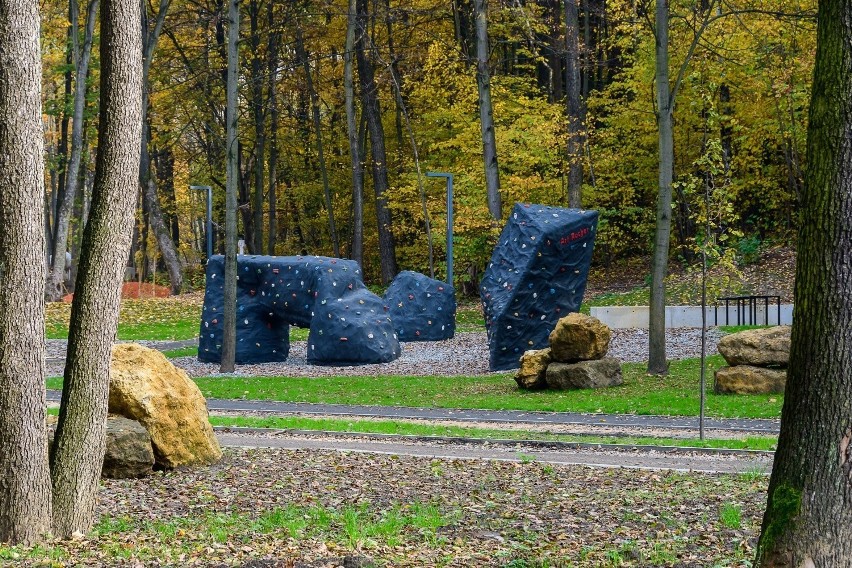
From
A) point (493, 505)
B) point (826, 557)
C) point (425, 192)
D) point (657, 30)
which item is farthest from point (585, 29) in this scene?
point (826, 557)

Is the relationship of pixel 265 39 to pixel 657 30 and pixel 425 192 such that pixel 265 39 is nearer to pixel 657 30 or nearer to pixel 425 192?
pixel 425 192

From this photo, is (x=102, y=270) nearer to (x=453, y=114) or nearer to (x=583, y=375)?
(x=583, y=375)

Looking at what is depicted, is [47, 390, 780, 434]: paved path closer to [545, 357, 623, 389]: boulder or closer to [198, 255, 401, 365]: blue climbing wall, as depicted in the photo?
[545, 357, 623, 389]: boulder

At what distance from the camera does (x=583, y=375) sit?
19125 mm

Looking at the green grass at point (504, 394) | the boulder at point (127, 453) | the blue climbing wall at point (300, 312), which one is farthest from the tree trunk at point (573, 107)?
the boulder at point (127, 453)

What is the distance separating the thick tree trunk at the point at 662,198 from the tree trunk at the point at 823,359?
13753 mm

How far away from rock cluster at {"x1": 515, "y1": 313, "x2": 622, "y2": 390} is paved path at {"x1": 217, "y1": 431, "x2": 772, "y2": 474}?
6195 mm

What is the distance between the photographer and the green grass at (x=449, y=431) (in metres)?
12.8

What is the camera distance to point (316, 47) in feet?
141

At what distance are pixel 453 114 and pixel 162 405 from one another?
94.3 ft

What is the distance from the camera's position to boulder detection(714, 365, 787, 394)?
684 inches

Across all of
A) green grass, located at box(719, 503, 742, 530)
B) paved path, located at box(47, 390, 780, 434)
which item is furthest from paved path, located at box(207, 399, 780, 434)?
green grass, located at box(719, 503, 742, 530)

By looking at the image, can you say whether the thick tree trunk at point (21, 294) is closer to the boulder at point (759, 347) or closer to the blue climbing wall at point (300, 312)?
the boulder at point (759, 347)

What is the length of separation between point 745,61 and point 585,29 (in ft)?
36.9
